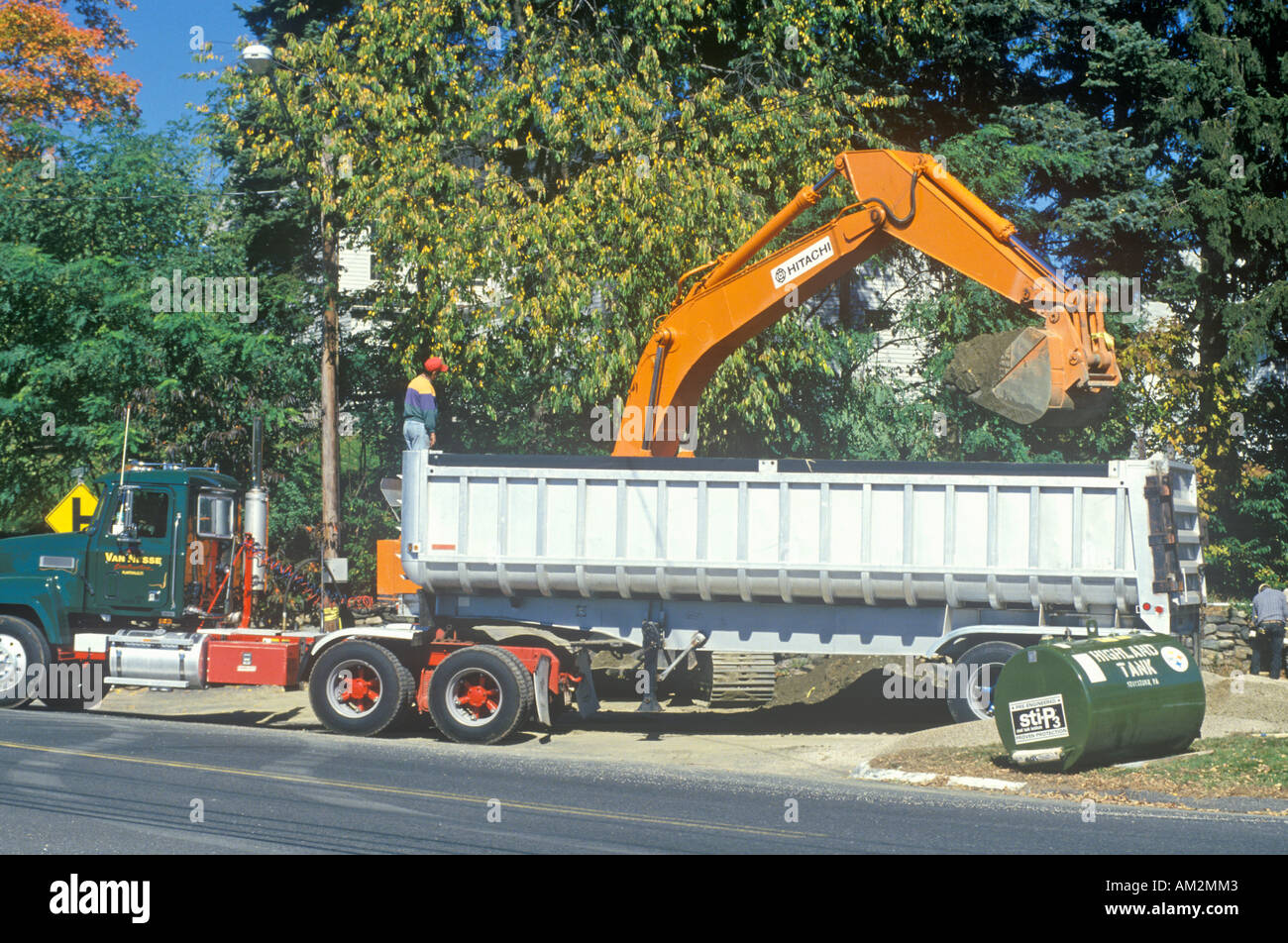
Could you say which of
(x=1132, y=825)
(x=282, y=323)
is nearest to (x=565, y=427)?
(x=282, y=323)

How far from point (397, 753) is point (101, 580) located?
450cm

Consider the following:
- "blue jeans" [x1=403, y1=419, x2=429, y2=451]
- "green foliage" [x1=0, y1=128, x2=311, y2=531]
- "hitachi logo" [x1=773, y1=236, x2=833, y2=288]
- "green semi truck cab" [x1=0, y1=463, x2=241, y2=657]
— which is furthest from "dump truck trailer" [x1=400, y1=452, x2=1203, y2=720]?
"green foliage" [x1=0, y1=128, x2=311, y2=531]

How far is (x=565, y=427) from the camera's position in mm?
24234

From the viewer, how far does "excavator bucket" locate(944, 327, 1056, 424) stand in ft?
42.7

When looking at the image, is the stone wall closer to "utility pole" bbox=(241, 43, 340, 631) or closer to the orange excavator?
the orange excavator

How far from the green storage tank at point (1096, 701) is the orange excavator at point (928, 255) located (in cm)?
235

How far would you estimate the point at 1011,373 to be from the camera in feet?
43.3

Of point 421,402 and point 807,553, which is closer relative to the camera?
point 807,553

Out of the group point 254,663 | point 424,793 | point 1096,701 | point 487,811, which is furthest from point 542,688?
point 1096,701

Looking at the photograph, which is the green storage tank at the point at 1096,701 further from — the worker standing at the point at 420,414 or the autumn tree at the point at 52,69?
the autumn tree at the point at 52,69

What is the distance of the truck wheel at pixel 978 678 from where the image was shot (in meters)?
13.5

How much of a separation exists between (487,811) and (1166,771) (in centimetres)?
589

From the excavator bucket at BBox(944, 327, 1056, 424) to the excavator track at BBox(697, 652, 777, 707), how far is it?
357 cm
